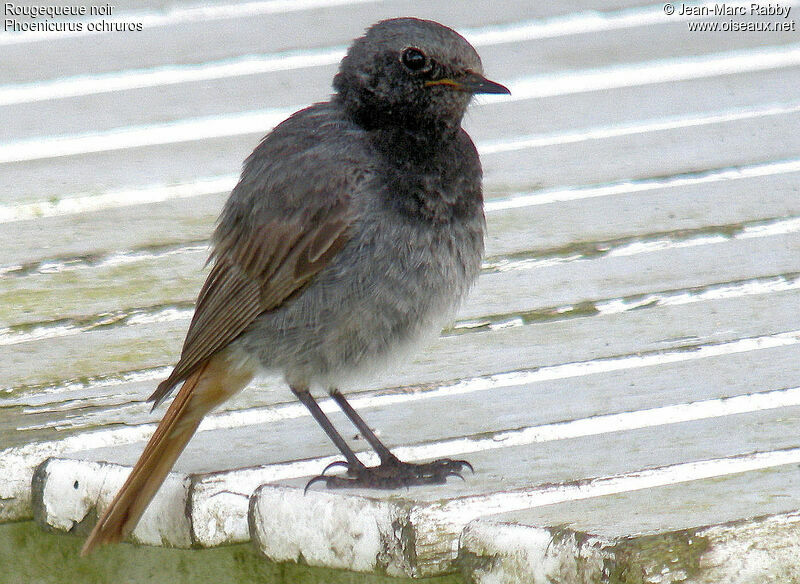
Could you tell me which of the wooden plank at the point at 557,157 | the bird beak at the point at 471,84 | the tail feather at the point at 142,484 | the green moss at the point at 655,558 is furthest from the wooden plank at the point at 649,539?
the wooden plank at the point at 557,157

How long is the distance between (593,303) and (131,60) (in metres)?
2.30

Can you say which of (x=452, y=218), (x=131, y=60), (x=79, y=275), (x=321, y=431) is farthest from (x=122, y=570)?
(x=131, y=60)

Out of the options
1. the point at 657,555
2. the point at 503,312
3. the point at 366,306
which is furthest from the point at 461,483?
the point at 503,312

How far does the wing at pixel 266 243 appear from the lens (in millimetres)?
3328

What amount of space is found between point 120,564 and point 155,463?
37 centimetres

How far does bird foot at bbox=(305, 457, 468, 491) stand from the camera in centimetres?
297

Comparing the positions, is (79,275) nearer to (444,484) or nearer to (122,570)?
(122,570)

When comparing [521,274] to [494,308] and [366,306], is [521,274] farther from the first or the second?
[366,306]

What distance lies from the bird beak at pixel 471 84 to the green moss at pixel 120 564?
116 cm

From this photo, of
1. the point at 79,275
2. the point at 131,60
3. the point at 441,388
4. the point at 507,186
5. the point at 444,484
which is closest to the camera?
the point at 444,484

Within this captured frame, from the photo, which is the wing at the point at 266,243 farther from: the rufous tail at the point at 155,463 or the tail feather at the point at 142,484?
Result: the tail feather at the point at 142,484

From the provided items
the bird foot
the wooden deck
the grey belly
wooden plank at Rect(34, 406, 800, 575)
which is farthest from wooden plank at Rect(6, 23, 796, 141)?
the bird foot

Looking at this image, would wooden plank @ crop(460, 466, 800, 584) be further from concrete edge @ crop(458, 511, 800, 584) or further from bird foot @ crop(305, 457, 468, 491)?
bird foot @ crop(305, 457, 468, 491)

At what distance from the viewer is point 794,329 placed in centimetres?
389
